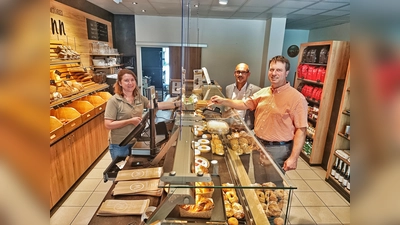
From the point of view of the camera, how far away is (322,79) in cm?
364

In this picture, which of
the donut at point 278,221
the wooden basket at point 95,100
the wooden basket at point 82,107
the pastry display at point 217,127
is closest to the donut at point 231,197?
the donut at point 278,221

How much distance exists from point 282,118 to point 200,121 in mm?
785

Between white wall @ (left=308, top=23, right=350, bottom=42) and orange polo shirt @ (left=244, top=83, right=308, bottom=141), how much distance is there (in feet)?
12.4

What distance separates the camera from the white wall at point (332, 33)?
522 cm

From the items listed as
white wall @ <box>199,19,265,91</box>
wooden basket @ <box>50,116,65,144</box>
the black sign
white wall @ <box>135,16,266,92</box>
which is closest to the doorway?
white wall @ <box>135,16,266,92</box>

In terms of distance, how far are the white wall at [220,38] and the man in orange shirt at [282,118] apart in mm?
3885

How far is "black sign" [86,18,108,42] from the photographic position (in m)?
4.43

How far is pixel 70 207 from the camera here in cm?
264

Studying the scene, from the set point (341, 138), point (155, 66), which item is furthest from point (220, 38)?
point (341, 138)

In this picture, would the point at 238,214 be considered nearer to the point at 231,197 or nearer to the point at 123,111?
the point at 231,197

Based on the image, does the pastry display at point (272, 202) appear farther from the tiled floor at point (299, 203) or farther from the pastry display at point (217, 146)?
the tiled floor at point (299, 203)
